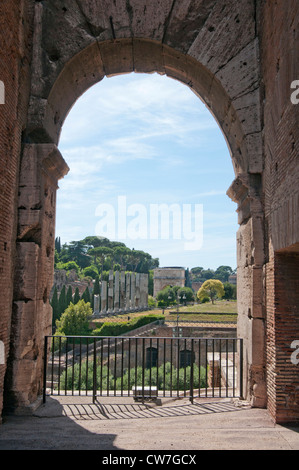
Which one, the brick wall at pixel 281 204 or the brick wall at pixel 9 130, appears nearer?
the brick wall at pixel 281 204

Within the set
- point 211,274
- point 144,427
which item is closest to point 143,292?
point 144,427

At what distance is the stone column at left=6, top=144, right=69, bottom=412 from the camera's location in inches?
205

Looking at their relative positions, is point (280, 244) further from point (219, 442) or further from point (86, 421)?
point (86, 421)

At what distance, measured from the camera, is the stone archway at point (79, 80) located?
5.39m

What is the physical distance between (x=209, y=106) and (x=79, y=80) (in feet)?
7.29

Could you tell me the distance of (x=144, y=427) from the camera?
4648 mm

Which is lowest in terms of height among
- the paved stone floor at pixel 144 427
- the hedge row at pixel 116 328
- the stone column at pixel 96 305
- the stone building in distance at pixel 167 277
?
the hedge row at pixel 116 328

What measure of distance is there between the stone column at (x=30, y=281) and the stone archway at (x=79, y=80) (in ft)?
0.04

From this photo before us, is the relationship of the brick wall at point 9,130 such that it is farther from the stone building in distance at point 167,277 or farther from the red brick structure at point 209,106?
the stone building in distance at point 167,277

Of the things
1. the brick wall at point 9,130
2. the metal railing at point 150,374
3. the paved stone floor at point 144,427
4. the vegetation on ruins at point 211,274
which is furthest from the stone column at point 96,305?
the vegetation on ruins at point 211,274

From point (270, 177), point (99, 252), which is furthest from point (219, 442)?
point (99, 252)

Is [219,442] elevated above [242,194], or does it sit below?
below
